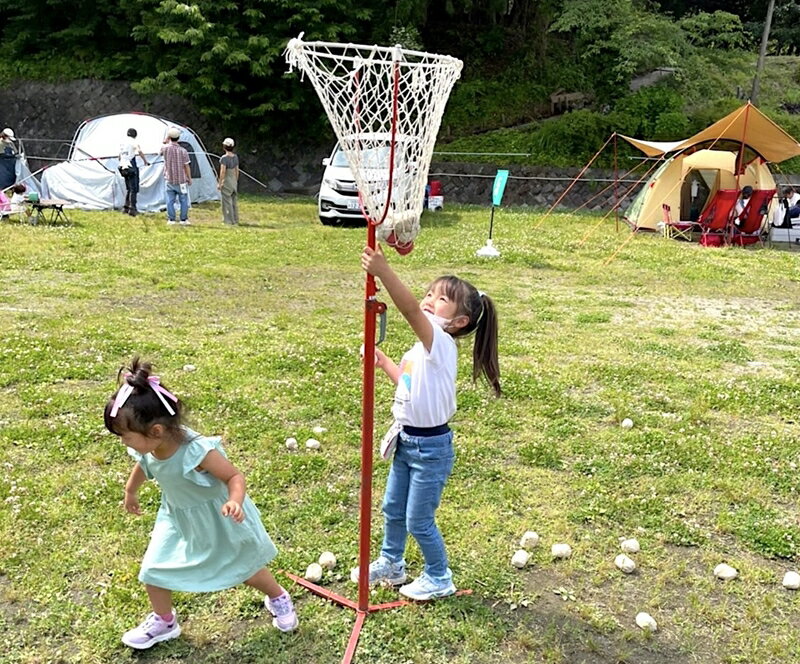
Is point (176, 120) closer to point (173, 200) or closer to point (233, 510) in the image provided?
point (173, 200)

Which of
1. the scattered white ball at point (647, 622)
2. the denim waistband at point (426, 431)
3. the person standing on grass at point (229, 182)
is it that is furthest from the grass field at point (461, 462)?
the person standing on grass at point (229, 182)

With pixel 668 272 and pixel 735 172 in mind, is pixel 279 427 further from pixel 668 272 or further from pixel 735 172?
pixel 735 172

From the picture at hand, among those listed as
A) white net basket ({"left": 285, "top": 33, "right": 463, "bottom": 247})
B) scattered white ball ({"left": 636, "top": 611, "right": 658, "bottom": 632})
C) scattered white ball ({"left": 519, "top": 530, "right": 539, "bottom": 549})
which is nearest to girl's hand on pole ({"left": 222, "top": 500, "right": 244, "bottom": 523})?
white net basket ({"left": 285, "top": 33, "right": 463, "bottom": 247})

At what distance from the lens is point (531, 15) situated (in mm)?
24938

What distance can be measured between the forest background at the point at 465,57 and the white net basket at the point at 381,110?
59.7ft

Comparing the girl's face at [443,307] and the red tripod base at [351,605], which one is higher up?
the girl's face at [443,307]

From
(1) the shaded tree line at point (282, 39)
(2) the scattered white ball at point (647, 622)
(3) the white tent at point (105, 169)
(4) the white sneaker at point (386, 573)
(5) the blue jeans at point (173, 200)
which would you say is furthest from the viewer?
(1) the shaded tree line at point (282, 39)

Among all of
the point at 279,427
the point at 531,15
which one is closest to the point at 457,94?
the point at 531,15

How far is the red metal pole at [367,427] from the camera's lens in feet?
9.15

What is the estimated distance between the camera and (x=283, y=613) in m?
3.14

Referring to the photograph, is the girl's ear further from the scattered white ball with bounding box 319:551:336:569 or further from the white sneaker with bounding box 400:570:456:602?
the scattered white ball with bounding box 319:551:336:569

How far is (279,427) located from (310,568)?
66.0 inches

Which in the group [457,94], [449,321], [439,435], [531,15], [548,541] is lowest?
[548,541]

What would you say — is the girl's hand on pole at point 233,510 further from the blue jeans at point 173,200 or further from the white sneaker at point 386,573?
the blue jeans at point 173,200
